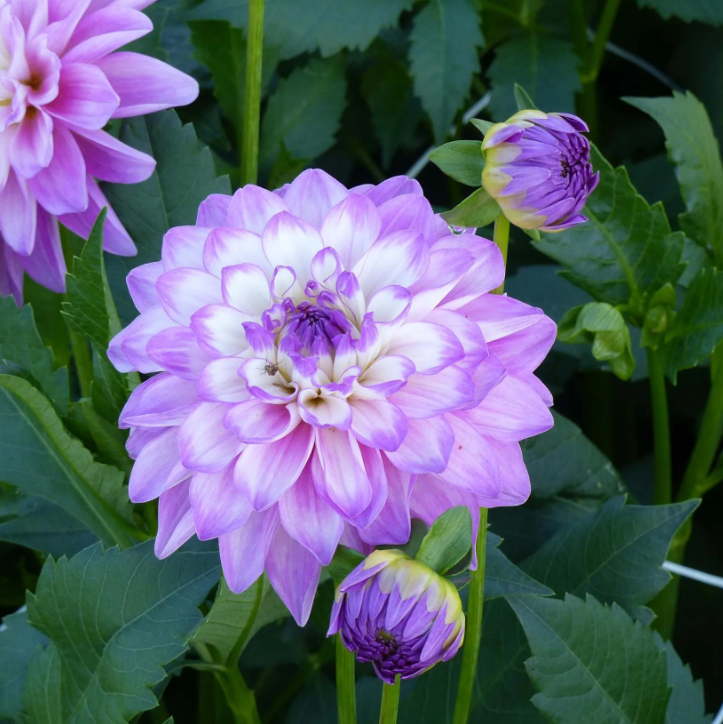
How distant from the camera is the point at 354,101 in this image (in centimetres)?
91

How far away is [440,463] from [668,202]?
568 millimetres

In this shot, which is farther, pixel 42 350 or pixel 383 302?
pixel 42 350

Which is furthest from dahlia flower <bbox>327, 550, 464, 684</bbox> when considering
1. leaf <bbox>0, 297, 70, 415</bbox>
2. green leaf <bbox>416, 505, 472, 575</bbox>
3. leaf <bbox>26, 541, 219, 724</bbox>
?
leaf <bbox>0, 297, 70, 415</bbox>

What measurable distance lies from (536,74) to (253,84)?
0.31 m

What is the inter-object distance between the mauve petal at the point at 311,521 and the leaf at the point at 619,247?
310mm

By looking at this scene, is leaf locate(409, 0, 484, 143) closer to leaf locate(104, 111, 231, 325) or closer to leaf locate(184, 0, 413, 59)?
leaf locate(184, 0, 413, 59)

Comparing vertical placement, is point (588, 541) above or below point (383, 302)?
below

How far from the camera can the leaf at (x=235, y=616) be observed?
443mm

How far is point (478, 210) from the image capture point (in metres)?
0.41

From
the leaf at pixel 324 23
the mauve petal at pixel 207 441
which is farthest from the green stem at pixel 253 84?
the mauve petal at pixel 207 441

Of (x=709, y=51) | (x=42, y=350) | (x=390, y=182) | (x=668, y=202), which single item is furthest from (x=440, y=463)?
(x=709, y=51)

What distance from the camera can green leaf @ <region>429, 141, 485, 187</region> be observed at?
420mm

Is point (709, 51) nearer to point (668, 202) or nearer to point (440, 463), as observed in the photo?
point (668, 202)

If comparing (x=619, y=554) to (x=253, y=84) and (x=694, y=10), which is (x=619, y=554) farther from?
(x=694, y=10)
